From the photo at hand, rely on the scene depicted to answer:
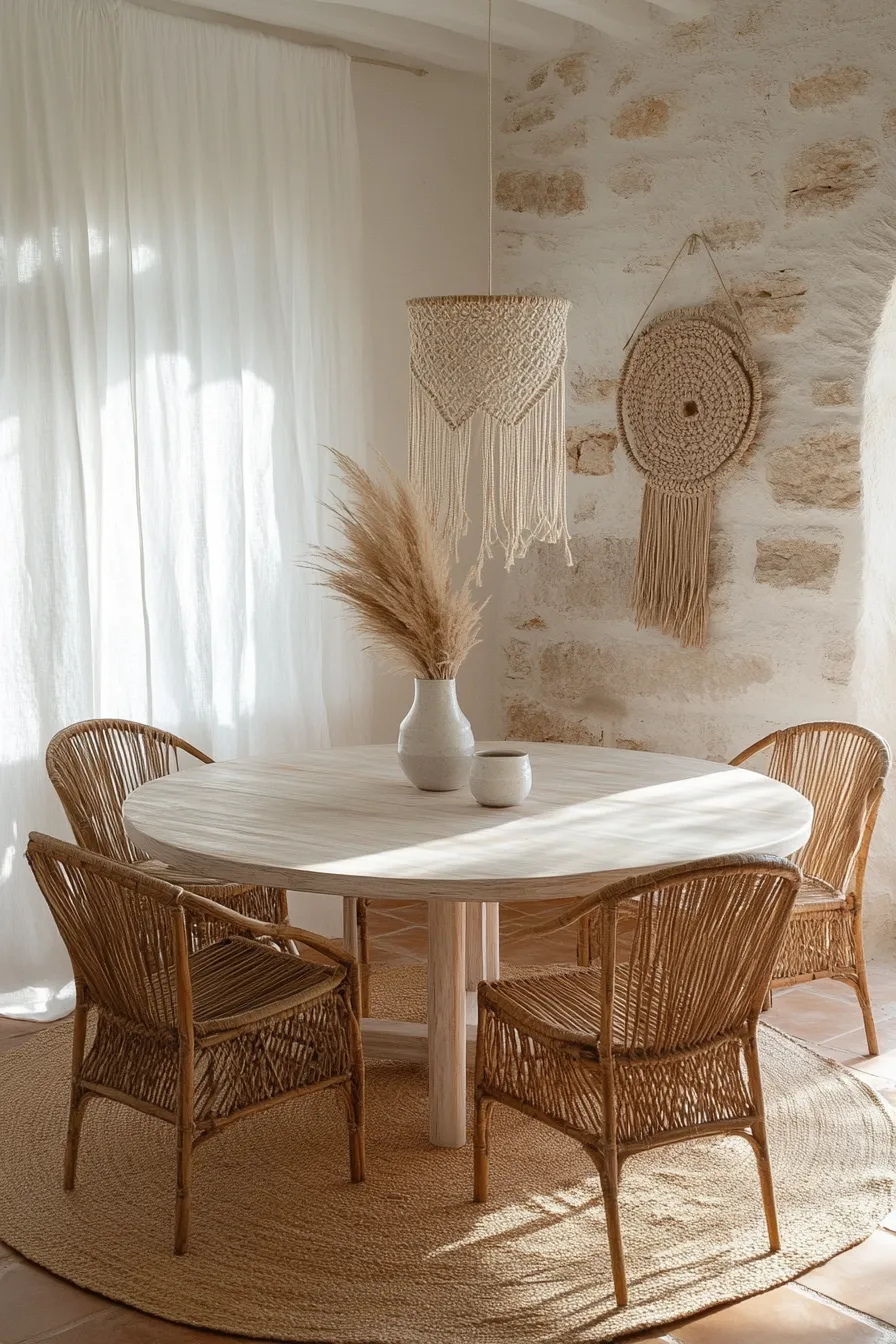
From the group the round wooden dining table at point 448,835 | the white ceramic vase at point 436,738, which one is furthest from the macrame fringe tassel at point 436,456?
the round wooden dining table at point 448,835

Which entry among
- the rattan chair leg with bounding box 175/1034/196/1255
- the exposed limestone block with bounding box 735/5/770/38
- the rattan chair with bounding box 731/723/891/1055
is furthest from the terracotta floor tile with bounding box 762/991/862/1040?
the exposed limestone block with bounding box 735/5/770/38

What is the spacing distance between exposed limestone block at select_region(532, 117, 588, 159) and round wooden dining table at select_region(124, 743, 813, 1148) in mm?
2248

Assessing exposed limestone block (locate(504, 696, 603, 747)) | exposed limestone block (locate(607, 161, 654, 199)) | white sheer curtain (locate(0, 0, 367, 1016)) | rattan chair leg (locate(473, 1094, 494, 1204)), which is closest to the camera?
rattan chair leg (locate(473, 1094, 494, 1204))

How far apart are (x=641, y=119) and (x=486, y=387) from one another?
6.52ft

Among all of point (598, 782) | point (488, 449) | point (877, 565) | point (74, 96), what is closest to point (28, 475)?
point (74, 96)

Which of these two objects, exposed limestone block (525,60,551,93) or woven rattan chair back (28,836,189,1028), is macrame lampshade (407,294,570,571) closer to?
woven rattan chair back (28,836,189,1028)

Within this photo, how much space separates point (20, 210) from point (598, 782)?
2101 millimetres

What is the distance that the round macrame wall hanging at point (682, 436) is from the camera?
163 inches

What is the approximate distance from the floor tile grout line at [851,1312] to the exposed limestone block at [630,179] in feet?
10.7

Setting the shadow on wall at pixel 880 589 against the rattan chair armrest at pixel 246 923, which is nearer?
the rattan chair armrest at pixel 246 923

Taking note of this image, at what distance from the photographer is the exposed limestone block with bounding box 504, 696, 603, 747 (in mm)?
4820

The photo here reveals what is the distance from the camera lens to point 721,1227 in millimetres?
2514

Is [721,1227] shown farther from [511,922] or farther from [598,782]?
[511,922]

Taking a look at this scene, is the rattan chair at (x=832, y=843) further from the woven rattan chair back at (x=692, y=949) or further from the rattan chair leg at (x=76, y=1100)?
the rattan chair leg at (x=76, y=1100)
